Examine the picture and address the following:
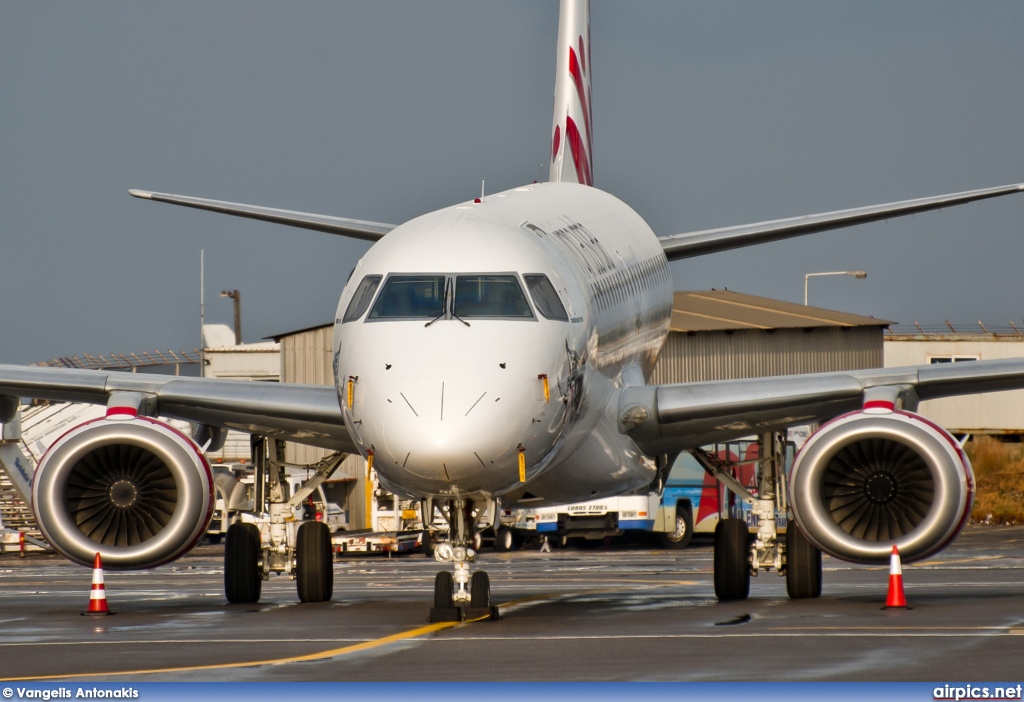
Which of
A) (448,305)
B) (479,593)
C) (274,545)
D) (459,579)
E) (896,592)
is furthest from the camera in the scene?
(274,545)

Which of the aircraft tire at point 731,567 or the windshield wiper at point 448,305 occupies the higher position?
the windshield wiper at point 448,305

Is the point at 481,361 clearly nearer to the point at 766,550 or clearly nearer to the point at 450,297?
the point at 450,297

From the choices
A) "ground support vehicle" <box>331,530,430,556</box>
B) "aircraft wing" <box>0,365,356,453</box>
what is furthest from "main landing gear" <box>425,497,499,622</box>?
"ground support vehicle" <box>331,530,430,556</box>

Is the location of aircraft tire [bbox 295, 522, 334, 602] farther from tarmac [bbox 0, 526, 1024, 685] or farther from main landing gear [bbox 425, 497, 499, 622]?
main landing gear [bbox 425, 497, 499, 622]

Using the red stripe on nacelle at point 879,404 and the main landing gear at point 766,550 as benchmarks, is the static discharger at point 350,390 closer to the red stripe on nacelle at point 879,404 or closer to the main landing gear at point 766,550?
the red stripe on nacelle at point 879,404

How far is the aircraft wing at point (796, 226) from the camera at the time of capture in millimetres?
21844

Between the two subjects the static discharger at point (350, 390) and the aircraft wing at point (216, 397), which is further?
the aircraft wing at point (216, 397)

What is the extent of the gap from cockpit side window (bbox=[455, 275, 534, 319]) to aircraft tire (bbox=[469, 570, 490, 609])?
273cm

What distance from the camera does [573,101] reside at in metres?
31.5

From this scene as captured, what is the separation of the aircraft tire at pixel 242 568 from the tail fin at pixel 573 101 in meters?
10.5

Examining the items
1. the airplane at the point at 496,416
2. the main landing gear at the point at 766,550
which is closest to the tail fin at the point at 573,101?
the airplane at the point at 496,416

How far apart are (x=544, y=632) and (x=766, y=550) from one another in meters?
5.56

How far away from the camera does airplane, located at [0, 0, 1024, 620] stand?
49.7 feet

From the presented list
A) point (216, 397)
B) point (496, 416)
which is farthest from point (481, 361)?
point (216, 397)
